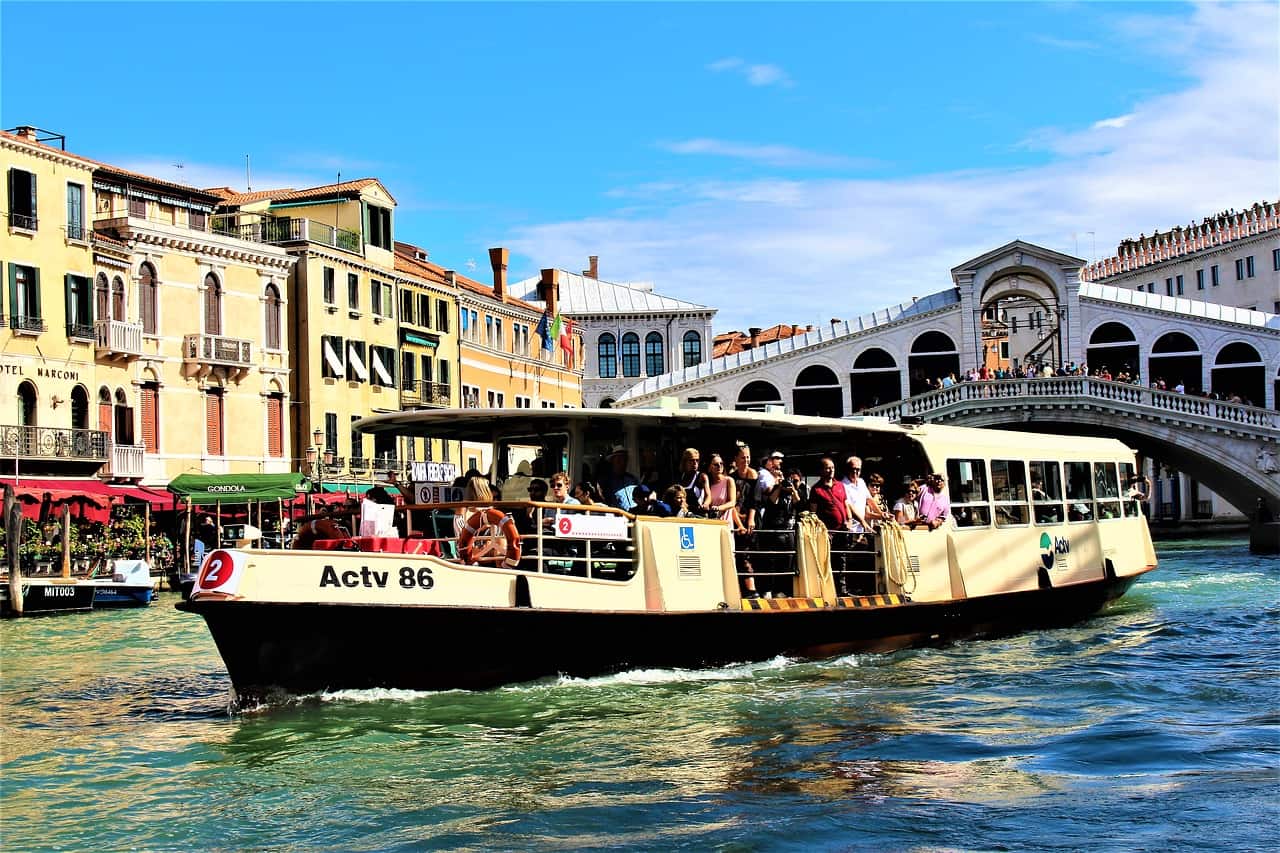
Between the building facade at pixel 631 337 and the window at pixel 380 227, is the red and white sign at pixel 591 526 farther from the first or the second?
the building facade at pixel 631 337

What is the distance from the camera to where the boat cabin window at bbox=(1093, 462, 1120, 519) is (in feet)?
58.9

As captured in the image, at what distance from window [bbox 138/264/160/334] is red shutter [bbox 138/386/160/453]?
124 centimetres

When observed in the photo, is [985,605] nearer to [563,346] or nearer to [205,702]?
[205,702]

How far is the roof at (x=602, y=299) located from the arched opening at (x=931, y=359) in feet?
36.0

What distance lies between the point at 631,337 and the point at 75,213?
33.0m

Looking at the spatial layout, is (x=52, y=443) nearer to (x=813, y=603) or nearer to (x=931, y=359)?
(x=813, y=603)

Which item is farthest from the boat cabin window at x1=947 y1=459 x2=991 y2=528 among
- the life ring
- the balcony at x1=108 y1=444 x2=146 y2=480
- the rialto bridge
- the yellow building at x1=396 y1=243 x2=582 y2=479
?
the rialto bridge

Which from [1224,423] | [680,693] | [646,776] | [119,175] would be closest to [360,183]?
[119,175]

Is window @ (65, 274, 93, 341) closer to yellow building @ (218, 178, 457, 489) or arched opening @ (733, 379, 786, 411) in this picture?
yellow building @ (218, 178, 457, 489)

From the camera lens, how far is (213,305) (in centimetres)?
3391

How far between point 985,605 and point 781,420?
12.2 ft

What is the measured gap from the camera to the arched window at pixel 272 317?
35.6 meters

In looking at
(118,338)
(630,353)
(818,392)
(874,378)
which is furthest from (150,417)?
(630,353)

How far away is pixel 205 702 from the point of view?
11.9 metres
